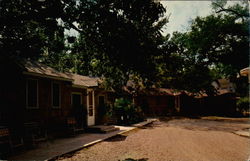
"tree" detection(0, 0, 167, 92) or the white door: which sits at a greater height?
"tree" detection(0, 0, 167, 92)

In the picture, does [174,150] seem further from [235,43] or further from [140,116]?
[235,43]

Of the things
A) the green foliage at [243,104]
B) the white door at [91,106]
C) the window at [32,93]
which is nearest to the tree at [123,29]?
the window at [32,93]

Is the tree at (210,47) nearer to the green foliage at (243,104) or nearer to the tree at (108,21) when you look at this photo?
the green foliage at (243,104)

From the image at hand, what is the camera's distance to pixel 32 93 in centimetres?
1062

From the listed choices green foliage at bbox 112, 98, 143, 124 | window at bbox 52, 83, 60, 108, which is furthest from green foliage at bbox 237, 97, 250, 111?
window at bbox 52, 83, 60, 108

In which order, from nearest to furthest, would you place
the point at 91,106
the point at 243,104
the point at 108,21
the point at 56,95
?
1. the point at 108,21
2. the point at 56,95
3. the point at 91,106
4. the point at 243,104

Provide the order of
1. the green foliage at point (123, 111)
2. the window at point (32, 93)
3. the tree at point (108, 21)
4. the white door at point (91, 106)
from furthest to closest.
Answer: the green foliage at point (123, 111)
the white door at point (91, 106)
the window at point (32, 93)
the tree at point (108, 21)

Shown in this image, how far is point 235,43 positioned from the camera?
31219mm

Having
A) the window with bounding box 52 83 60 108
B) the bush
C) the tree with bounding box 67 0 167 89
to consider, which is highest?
the tree with bounding box 67 0 167 89

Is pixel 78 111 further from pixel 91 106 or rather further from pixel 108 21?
pixel 108 21

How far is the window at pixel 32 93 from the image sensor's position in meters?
10.4

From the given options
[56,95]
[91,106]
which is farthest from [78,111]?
[91,106]

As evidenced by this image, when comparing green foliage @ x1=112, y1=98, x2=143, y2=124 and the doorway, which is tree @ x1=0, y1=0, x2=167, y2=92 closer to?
the doorway

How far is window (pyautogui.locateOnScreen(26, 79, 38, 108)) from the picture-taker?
10383 mm
